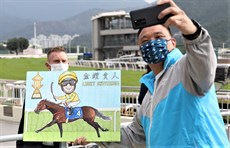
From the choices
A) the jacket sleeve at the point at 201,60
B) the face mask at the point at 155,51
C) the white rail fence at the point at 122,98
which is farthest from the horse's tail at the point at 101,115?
the white rail fence at the point at 122,98

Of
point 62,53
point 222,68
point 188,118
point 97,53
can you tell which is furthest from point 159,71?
point 97,53

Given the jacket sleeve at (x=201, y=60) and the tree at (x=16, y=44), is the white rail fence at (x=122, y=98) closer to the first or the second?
the jacket sleeve at (x=201, y=60)

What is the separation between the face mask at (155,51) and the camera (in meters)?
2.05

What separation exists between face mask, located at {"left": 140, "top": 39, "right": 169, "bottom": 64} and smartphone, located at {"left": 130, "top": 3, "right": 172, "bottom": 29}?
0.20m

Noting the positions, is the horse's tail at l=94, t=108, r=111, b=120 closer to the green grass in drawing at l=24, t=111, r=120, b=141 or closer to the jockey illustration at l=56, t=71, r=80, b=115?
the green grass in drawing at l=24, t=111, r=120, b=141

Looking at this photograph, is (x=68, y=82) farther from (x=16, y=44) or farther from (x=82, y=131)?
(x=16, y=44)

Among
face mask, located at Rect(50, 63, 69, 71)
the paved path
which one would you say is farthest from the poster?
the paved path

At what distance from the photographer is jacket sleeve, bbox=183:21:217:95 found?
1.74 metres

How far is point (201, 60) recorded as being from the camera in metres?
1.75

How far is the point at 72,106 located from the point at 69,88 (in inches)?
5.6

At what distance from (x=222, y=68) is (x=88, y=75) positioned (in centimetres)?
227

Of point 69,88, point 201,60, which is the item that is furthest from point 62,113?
point 201,60

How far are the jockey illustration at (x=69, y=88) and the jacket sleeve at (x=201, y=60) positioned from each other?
3.64 ft

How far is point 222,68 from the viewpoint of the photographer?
4387 mm
